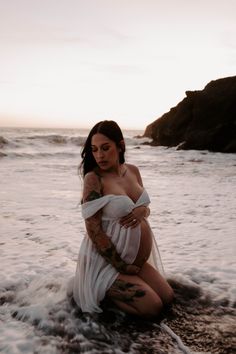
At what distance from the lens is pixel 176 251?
17.7ft

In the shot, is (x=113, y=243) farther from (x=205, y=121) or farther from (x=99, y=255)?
(x=205, y=121)

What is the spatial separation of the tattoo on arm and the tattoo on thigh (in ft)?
0.43

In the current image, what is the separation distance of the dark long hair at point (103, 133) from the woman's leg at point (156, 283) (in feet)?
3.40

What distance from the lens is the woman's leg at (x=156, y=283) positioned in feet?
11.5

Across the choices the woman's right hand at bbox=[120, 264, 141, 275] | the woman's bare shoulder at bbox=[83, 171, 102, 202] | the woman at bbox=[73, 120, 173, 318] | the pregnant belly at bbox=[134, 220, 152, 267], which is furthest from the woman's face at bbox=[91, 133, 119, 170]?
the woman's right hand at bbox=[120, 264, 141, 275]

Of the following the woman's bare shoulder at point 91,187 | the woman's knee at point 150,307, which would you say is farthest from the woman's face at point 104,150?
the woman's knee at point 150,307

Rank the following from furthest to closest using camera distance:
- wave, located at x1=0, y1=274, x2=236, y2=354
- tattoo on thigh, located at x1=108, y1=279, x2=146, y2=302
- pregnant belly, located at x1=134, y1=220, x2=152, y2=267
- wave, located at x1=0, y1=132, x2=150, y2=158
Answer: wave, located at x1=0, y1=132, x2=150, y2=158
pregnant belly, located at x1=134, y1=220, x2=152, y2=267
tattoo on thigh, located at x1=108, y1=279, x2=146, y2=302
wave, located at x1=0, y1=274, x2=236, y2=354

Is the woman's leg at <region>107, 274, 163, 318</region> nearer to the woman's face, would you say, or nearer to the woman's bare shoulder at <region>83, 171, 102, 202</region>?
the woman's bare shoulder at <region>83, 171, 102, 202</region>

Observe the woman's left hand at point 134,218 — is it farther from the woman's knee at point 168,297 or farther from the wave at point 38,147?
the wave at point 38,147

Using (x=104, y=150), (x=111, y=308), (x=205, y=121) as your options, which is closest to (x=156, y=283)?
(x=111, y=308)

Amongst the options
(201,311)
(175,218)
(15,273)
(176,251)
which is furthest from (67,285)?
(175,218)

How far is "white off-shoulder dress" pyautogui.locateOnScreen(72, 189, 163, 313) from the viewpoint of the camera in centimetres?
335

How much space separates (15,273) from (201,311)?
2.05 m

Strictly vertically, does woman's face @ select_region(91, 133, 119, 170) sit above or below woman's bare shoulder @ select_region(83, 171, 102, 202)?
above
